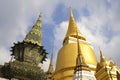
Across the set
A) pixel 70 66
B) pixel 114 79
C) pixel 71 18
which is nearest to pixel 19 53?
pixel 114 79

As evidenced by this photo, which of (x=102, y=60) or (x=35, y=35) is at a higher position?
(x=102, y=60)

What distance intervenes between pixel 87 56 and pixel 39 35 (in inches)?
453

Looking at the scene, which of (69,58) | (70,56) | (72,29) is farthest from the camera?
(72,29)

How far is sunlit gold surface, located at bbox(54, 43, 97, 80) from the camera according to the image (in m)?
22.0

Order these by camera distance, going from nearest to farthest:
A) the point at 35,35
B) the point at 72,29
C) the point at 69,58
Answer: the point at 35,35
the point at 69,58
the point at 72,29

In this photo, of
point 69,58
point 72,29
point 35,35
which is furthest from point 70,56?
point 35,35

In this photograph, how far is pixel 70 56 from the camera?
23.4 meters

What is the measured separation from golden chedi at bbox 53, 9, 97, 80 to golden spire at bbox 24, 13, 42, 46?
9038 mm

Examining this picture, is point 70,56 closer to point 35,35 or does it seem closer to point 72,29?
point 72,29

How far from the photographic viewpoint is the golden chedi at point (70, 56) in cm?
2196

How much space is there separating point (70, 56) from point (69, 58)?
0.25m

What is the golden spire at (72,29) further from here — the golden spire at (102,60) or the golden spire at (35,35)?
the golden spire at (35,35)

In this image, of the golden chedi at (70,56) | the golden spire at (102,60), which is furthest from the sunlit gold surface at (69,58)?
the golden spire at (102,60)

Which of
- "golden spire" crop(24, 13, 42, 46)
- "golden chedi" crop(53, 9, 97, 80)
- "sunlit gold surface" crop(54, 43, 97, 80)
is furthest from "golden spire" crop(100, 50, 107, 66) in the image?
"golden spire" crop(24, 13, 42, 46)
